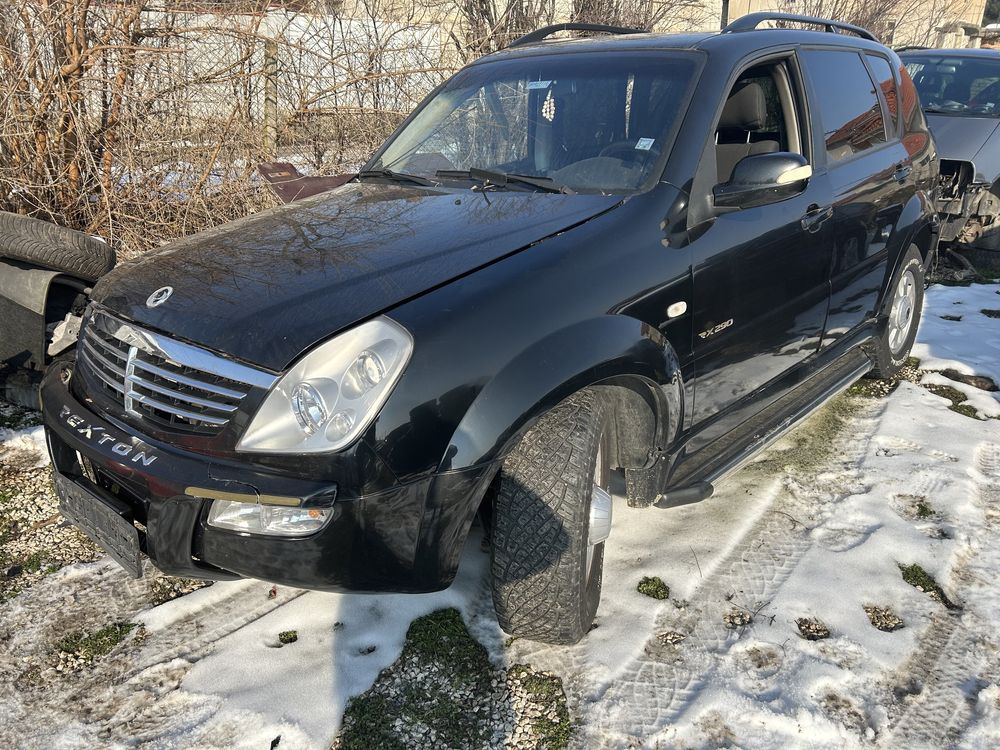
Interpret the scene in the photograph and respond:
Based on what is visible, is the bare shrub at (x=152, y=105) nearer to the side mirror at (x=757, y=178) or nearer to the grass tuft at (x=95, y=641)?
the grass tuft at (x=95, y=641)

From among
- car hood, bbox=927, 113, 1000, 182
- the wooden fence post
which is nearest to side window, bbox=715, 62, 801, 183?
the wooden fence post

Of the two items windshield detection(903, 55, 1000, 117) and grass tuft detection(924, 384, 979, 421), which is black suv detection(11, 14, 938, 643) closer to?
grass tuft detection(924, 384, 979, 421)

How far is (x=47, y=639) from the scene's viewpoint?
265 cm

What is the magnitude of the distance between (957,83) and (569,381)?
7.78 metres

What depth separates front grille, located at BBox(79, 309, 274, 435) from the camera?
6.97 feet

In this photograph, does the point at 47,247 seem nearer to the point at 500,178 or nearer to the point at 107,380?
the point at 107,380

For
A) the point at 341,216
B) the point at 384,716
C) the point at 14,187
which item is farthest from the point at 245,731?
the point at 14,187

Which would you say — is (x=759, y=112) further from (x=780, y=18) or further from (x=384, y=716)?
(x=384, y=716)

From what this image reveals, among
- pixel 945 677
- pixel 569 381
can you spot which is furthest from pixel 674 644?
pixel 569 381

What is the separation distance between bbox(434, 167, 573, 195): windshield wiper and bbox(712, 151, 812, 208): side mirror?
56 centimetres

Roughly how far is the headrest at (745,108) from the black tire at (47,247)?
290 centimetres

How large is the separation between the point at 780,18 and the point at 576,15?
282 inches

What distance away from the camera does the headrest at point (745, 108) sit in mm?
3316

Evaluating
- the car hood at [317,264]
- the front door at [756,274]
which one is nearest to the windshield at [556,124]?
the car hood at [317,264]
